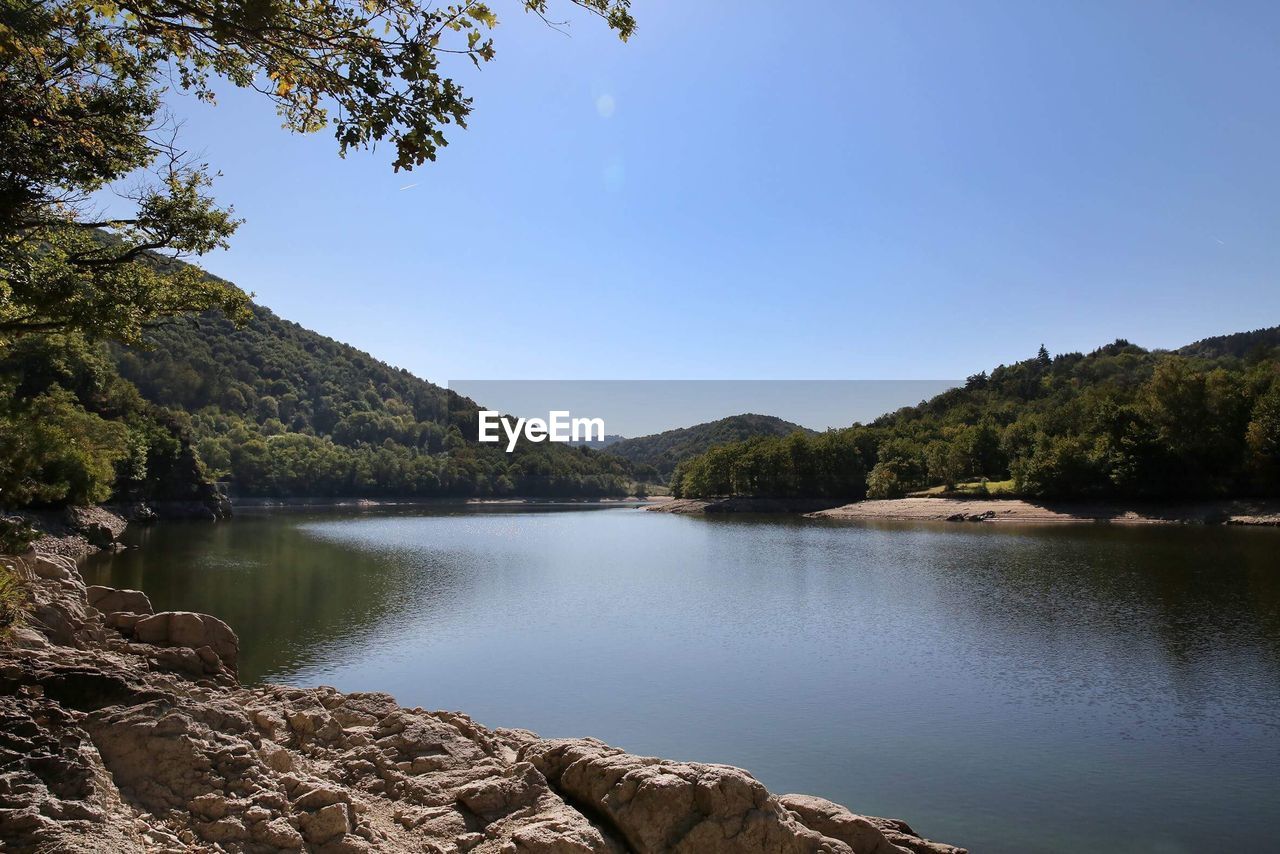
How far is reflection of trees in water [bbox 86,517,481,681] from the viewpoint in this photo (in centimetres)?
2031

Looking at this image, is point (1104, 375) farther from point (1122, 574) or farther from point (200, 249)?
point (200, 249)

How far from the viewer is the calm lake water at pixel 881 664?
11148 mm

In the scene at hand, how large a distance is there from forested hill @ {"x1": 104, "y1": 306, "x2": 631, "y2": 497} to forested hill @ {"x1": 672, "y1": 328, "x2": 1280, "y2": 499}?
3894cm

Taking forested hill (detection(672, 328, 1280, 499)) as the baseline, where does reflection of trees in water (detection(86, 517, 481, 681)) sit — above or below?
below

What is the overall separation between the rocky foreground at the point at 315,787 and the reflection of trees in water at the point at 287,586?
9121mm

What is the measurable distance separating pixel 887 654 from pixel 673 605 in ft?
31.4

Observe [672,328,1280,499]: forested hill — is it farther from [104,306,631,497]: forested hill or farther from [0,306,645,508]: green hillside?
[0,306,645,508]: green hillside

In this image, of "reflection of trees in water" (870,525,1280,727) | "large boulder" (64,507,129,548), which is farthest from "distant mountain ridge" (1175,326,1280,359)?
"large boulder" (64,507,129,548)

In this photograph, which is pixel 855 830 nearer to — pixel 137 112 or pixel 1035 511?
pixel 137 112

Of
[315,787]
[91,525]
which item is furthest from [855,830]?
[91,525]

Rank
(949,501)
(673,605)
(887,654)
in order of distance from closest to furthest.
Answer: (887,654), (673,605), (949,501)

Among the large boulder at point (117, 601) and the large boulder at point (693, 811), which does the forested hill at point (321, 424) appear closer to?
the large boulder at point (117, 601)

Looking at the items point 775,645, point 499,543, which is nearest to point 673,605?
point 775,645

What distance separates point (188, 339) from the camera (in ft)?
450
